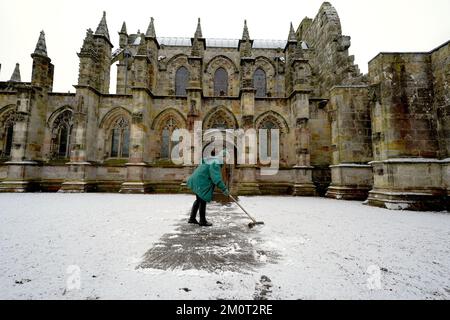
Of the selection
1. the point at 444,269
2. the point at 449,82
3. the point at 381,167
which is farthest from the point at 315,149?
the point at 444,269

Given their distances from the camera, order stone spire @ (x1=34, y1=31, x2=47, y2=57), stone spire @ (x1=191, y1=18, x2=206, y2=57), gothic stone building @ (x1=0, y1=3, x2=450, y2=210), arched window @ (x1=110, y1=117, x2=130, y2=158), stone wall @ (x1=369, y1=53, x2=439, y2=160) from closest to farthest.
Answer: stone wall @ (x1=369, y1=53, x2=439, y2=160), gothic stone building @ (x1=0, y1=3, x2=450, y2=210), stone spire @ (x1=34, y1=31, x2=47, y2=57), stone spire @ (x1=191, y1=18, x2=206, y2=57), arched window @ (x1=110, y1=117, x2=130, y2=158)

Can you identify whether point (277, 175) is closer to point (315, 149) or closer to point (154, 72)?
point (315, 149)

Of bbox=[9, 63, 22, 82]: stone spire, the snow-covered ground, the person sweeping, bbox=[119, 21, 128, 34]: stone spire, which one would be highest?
bbox=[119, 21, 128, 34]: stone spire

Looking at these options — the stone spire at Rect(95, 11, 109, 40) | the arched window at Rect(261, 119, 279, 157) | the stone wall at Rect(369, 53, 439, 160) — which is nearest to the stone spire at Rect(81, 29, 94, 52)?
the stone spire at Rect(95, 11, 109, 40)

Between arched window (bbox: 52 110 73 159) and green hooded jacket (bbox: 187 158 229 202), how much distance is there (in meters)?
13.4

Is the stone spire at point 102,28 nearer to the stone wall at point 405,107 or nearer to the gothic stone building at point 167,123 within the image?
the gothic stone building at point 167,123

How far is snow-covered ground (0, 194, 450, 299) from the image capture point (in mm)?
1744

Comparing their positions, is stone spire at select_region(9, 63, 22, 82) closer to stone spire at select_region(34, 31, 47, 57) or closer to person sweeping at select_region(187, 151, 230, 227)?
stone spire at select_region(34, 31, 47, 57)

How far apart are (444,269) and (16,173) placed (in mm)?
17461

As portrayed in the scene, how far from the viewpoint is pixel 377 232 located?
3801 mm

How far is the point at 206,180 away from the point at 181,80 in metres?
17.9

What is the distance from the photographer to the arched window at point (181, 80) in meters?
19.2

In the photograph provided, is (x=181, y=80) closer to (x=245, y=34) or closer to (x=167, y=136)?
(x=245, y=34)

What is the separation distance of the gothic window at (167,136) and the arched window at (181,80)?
718 centimetres
